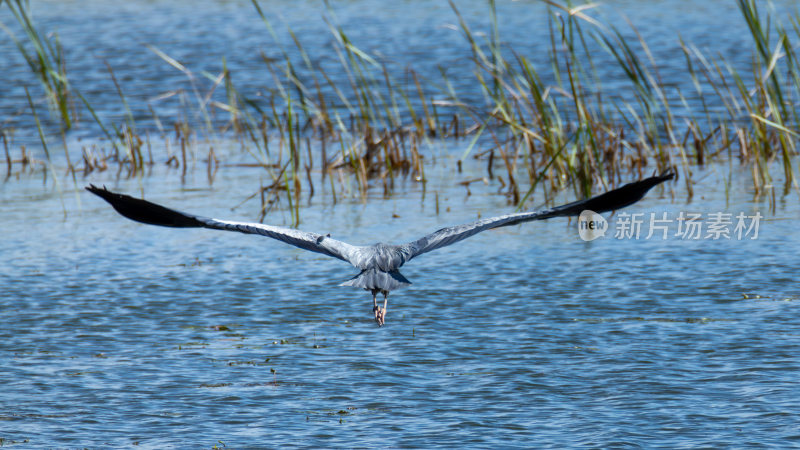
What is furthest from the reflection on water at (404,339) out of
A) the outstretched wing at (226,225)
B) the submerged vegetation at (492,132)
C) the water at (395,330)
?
the outstretched wing at (226,225)

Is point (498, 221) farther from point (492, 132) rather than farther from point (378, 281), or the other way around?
point (492, 132)

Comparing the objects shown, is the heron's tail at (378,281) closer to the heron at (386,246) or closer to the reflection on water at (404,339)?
the heron at (386,246)

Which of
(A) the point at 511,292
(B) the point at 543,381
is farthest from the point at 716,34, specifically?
(B) the point at 543,381

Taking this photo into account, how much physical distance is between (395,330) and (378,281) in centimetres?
197

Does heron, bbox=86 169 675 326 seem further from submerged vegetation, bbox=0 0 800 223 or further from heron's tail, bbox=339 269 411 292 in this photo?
submerged vegetation, bbox=0 0 800 223

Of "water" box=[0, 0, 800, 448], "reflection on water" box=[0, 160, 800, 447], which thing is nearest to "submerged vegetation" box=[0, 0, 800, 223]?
"water" box=[0, 0, 800, 448]

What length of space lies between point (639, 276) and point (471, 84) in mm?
10541

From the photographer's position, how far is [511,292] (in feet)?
28.4

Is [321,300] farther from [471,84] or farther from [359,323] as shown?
[471,84]

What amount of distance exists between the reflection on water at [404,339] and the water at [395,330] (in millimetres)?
21

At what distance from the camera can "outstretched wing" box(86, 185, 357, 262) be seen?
5945 millimetres

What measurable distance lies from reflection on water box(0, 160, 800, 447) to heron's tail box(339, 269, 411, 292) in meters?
0.75

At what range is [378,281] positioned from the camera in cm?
579

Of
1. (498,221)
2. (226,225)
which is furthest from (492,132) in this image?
(226,225)
